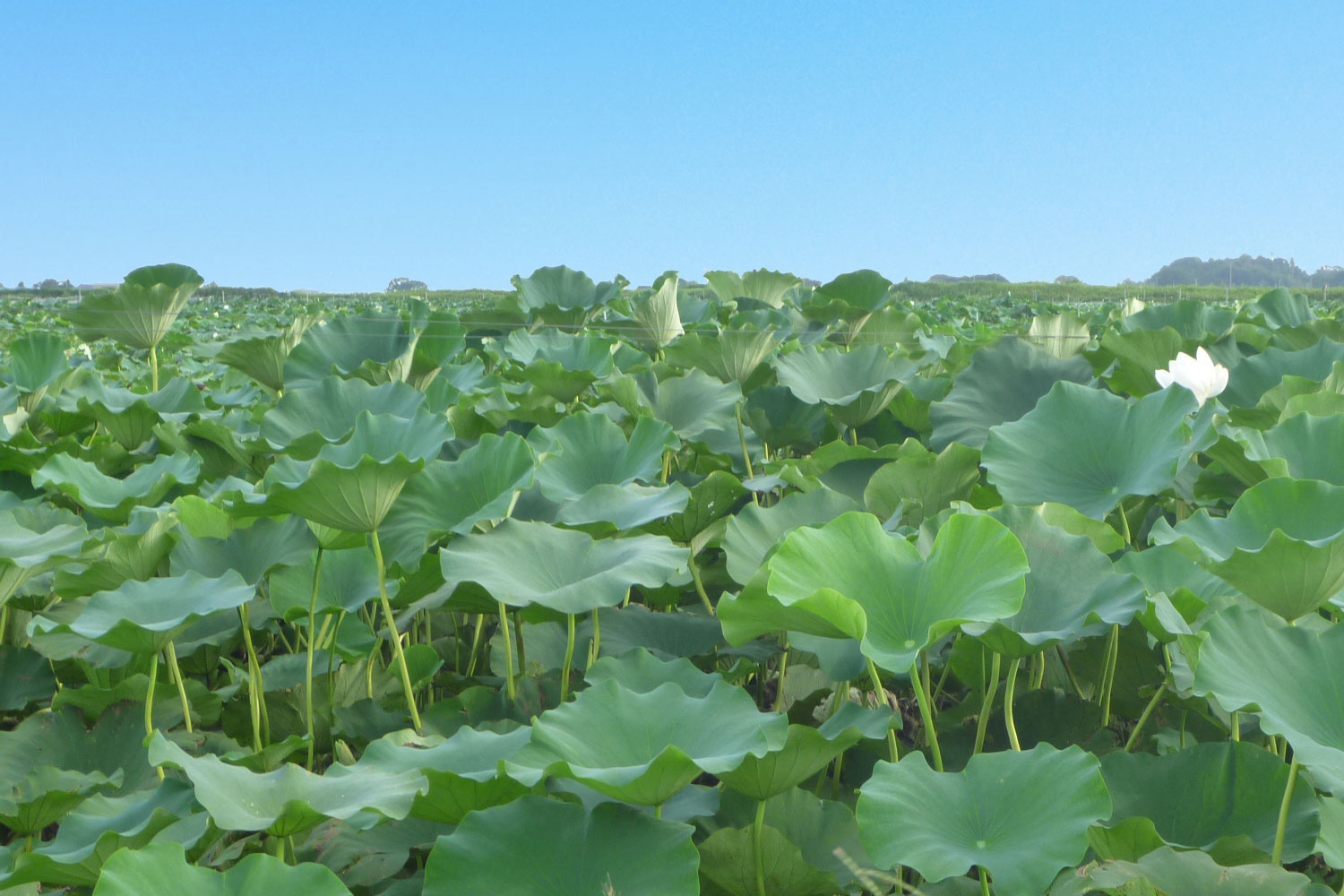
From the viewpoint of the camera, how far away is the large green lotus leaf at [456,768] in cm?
Result: 74

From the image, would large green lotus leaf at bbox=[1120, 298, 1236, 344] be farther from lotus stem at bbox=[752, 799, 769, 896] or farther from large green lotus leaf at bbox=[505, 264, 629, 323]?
lotus stem at bbox=[752, 799, 769, 896]

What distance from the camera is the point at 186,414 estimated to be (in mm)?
2031

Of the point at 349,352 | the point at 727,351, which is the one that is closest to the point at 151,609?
→ the point at 727,351

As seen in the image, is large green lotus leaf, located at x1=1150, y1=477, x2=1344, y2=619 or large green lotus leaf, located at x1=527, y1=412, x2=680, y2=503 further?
large green lotus leaf, located at x1=527, y1=412, x2=680, y2=503

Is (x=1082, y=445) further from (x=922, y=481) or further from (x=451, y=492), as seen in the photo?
(x=451, y=492)

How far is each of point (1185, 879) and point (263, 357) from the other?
6.41 ft

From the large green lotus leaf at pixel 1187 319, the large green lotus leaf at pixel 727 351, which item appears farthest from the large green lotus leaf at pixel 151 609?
the large green lotus leaf at pixel 1187 319

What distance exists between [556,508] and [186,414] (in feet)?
3.69

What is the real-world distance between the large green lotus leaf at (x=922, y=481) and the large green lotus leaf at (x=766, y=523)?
0.14 ft

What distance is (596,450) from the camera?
1.40 m

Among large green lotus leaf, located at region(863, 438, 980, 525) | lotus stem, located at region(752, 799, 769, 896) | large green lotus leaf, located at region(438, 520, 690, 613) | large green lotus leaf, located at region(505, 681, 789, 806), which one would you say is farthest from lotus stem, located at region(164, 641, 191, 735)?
large green lotus leaf, located at region(863, 438, 980, 525)

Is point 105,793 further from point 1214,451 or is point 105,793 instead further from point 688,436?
point 1214,451

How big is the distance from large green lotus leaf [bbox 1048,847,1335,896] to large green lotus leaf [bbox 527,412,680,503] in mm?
750

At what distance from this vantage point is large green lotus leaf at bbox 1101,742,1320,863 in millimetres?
810
